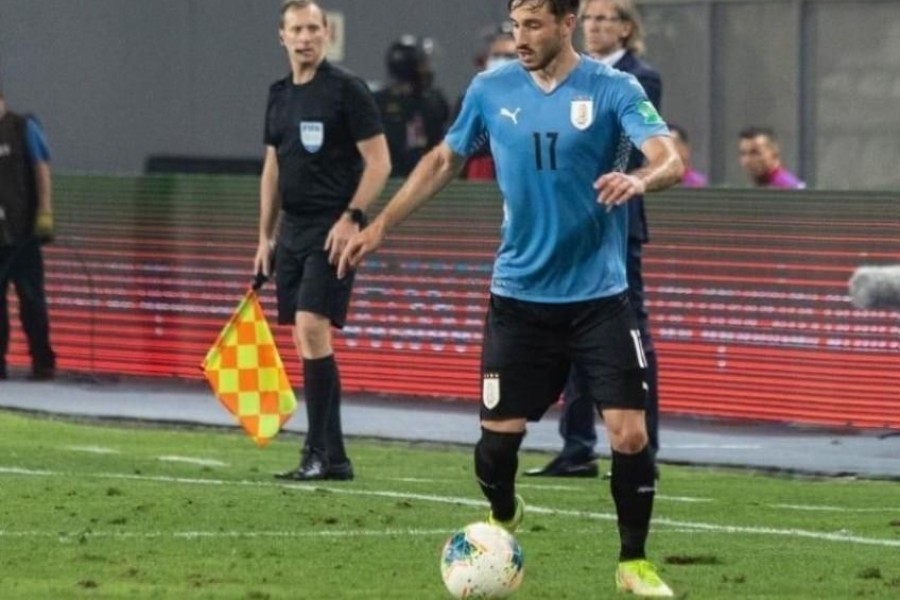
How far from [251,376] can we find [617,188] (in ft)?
19.8

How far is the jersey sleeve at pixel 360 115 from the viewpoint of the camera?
41.8 ft

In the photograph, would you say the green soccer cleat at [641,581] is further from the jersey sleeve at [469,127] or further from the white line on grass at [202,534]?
the white line on grass at [202,534]

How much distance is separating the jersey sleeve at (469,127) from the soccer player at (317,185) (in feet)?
10.9

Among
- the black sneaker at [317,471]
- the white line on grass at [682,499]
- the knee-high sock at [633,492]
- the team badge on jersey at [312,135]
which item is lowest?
the white line on grass at [682,499]

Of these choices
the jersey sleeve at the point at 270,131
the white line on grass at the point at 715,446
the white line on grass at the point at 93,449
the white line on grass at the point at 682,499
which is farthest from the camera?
the white line on grass at the point at 715,446

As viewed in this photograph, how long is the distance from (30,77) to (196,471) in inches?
476

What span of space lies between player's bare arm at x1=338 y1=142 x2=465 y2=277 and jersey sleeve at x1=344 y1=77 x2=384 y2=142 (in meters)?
3.45

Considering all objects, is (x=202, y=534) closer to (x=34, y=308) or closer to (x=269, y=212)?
(x=269, y=212)

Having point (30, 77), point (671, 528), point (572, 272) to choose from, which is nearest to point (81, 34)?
point (30, 77)

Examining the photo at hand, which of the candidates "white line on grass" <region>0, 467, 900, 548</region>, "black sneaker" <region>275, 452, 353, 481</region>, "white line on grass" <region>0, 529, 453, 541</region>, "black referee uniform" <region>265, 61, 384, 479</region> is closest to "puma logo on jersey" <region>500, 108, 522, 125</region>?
"white line on grass" <region>0, 529, 453, 541</region>

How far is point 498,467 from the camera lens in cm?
918

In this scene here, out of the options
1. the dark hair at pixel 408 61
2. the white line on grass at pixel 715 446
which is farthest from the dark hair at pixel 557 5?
the dark hair at pixel 408 61

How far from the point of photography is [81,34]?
2498 centimetres

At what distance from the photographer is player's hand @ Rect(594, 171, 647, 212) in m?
8.47
